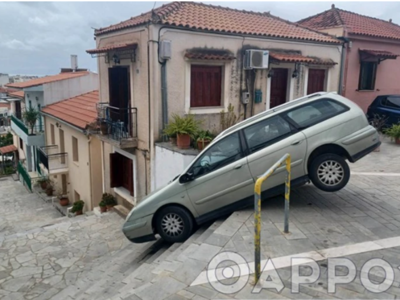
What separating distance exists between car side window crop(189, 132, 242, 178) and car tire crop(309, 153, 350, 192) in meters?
1.36

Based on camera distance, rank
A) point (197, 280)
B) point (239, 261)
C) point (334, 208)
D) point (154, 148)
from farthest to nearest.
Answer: point (154, 148), point (334, 208), point (239, 261), point (197, 280)

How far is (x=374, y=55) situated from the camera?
15734 millimetres

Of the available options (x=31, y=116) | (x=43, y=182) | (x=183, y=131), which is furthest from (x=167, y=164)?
(x=31, y=116)

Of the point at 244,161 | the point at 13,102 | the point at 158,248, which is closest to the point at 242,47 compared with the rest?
the point at 244,161

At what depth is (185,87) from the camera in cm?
1043

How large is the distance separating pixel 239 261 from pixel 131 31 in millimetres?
7685

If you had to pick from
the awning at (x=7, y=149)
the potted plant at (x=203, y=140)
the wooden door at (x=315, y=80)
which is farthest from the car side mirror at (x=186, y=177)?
the awning at (x=7, y=149)

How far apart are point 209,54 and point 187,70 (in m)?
0.85

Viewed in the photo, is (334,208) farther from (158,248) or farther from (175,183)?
(158,248)

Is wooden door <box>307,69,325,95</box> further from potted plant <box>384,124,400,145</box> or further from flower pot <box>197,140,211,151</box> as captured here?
flower pot <box>197,140,211,151</box>

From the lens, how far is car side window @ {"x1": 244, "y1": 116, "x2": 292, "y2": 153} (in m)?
6.54

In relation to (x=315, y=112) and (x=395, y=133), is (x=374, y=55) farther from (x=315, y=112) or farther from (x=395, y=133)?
(x=315, y=112)

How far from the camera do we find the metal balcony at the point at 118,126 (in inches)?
424

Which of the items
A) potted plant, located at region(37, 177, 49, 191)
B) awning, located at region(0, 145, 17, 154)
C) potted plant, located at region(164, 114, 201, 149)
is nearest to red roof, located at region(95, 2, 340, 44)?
potted plant, located at region(164, 114, 201, 149)
